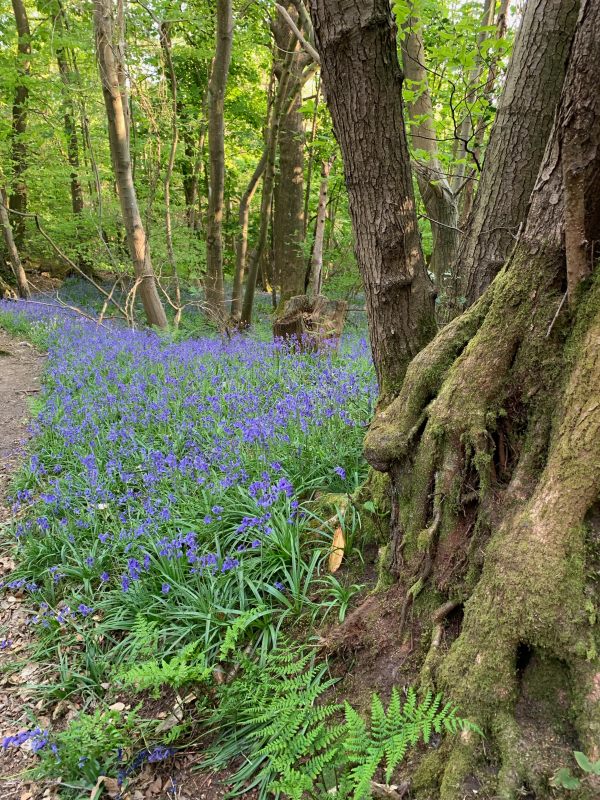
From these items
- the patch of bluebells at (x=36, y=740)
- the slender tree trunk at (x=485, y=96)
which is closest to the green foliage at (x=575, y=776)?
the patch of bluebells at (x=36, y=740)

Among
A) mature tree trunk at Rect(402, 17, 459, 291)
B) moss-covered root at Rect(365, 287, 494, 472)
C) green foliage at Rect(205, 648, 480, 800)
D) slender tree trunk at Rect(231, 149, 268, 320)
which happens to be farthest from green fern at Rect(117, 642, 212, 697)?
slender tree trunk at Rect(231, 149, 268, 320)

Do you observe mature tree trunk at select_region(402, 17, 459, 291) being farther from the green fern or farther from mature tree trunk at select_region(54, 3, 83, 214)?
mature tree trunk at select_region(54, 3, 83, 214)

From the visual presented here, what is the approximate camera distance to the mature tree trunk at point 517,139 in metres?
2.34

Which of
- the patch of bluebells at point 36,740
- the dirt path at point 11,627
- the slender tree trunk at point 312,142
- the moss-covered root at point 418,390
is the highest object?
the slender tree trunk at point 312,142

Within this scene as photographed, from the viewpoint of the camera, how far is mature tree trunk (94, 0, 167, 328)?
8.43 m

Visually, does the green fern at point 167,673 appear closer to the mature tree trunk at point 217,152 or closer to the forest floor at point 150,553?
the forest floor at point 150,553

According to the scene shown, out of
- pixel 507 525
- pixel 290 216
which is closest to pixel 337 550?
pixel 507 525

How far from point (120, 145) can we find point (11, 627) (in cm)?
873

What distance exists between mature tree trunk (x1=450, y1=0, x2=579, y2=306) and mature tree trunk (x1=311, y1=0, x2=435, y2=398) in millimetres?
316

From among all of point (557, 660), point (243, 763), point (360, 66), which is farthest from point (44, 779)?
Answer: point (360, 66)

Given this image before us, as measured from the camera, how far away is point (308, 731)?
2.04 metres

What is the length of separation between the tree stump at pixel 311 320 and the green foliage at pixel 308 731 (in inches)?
224

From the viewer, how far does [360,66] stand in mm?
2369

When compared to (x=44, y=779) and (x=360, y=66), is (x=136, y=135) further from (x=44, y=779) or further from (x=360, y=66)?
(x=44, y=779)
